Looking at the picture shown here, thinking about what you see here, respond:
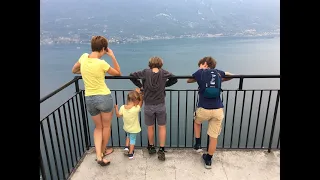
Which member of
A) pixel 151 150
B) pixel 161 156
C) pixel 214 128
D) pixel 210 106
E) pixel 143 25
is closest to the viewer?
pixel 210 106

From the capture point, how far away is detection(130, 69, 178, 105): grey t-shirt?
310 centimetres

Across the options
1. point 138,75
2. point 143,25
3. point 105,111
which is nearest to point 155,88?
point 138,75

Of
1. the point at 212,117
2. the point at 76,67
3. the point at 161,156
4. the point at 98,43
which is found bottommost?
the point at 161,156

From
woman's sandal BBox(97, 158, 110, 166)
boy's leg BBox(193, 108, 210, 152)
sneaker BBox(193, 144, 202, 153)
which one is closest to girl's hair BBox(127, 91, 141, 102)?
boy's leg BBox(193, 108, 210, 152)

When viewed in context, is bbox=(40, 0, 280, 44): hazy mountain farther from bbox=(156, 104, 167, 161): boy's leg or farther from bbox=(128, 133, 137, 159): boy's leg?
bbox=(156, 104, 167, 161): boy's leg

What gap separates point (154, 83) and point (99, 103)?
0.75m

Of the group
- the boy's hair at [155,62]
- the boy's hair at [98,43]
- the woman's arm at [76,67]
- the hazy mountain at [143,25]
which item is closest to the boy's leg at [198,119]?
the boy's hair at [155,62]

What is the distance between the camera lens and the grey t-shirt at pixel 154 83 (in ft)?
10.2

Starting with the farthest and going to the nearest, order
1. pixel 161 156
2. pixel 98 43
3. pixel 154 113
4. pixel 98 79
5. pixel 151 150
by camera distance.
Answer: pixel 151 150 → pixel 161 156 → pixel 154 113 → pixel 98 79 → pixel 98 43

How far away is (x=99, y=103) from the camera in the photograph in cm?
300

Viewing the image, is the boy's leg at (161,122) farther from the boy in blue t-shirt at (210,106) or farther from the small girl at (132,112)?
the boy in blue t-shirt at (210,106)

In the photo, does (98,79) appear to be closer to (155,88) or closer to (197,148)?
(155,88)
